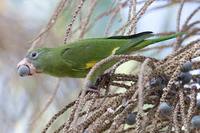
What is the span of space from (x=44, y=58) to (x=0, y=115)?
0.61 metres

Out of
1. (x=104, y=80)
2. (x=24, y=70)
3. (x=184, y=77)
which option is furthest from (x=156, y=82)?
(x=24, y=70)

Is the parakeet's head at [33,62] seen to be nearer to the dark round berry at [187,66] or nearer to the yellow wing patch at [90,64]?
the yellow wing patch at [90,64]

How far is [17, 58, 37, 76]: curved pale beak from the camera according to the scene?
820 mm

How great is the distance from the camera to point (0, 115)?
1.47m

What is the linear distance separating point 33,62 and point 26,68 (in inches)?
1.8

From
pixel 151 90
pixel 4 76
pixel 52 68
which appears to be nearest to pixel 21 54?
pixel 4 76

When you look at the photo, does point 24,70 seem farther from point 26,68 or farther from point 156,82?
point 156,82

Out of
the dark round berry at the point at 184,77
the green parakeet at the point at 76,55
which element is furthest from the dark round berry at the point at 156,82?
the green parakeet at the point at 76,55

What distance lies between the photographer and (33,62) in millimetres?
877

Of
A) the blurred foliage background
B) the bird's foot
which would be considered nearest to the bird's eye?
the bird's foot

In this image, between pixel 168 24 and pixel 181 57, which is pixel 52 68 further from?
pixel 168 24

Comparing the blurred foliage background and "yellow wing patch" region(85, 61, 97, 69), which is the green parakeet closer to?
"yellow wing patch" region(85, 61, 97, 69)

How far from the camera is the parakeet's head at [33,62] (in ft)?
2.73

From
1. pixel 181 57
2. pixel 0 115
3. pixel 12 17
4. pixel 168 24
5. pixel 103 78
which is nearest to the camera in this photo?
pixel 181 57
